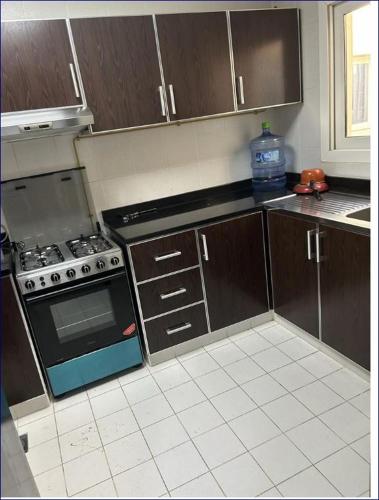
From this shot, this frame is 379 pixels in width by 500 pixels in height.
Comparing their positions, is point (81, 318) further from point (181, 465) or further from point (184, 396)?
point (181, 465)

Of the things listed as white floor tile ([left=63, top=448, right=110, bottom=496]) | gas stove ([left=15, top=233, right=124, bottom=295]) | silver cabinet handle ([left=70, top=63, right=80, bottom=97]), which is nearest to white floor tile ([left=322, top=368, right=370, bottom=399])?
white floor tile ([left=63, top=448, right=110, bottom=496])

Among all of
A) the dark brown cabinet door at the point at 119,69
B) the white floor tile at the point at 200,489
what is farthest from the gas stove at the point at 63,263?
the white floor tile at the point at 200,489

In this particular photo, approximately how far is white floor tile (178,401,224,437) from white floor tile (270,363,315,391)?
0.40m

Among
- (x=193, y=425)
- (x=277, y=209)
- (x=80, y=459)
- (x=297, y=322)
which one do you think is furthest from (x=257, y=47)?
(x=80, y=459)

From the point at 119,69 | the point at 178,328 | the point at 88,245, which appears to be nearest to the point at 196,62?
the point at 119,69

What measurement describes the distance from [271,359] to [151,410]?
29.3 inches

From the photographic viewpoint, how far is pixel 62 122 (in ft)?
5.94

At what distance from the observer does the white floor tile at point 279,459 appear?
4.97ft

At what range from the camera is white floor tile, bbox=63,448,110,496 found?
159 centimetres

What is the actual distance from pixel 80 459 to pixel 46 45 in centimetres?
196

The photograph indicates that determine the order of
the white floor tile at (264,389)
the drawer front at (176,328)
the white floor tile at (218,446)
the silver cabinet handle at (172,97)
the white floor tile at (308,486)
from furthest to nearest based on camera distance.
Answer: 1. the drawer front at (176,328)
2. the silver cabinet handle at (172,97)
3. the white floor tile at (264,389)
4. the white floor tile at (218,446)
5. the white floor tile at (308,486)

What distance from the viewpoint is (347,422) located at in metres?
1.72

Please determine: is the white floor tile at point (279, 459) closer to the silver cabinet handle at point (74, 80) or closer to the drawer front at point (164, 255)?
the drawer front at point (164, 255)

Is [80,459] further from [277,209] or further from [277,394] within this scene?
[277,209]
